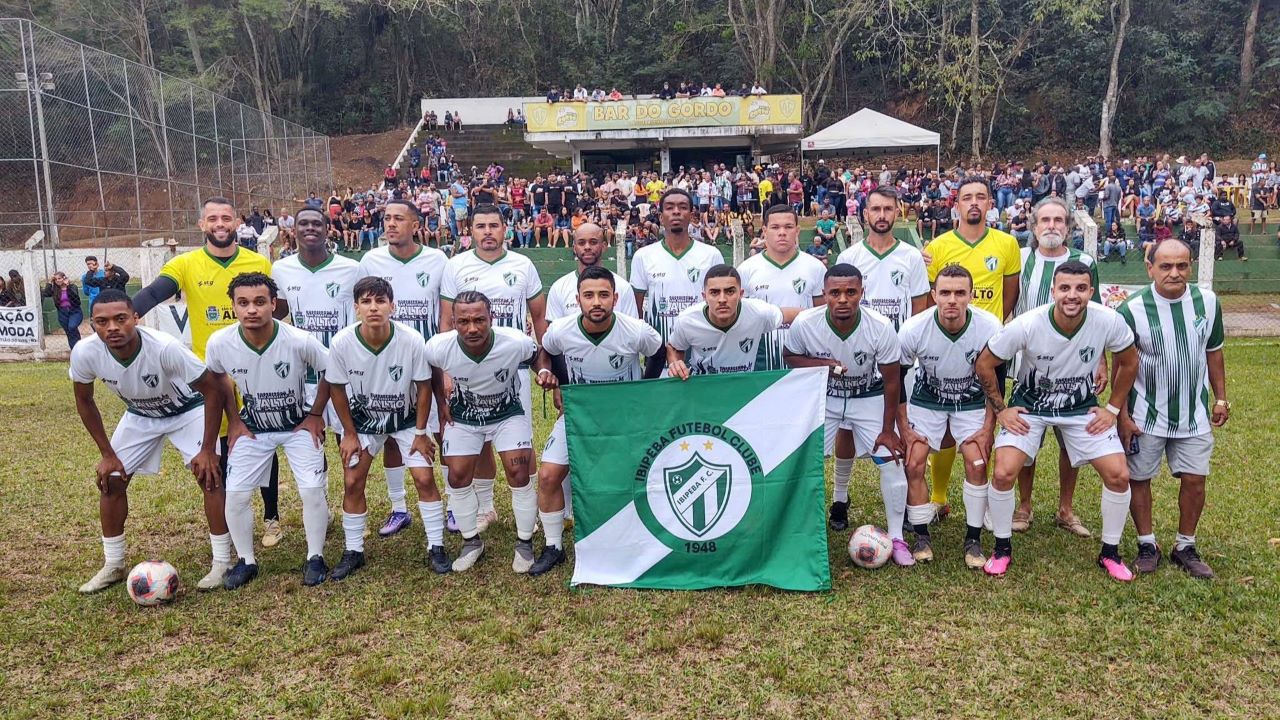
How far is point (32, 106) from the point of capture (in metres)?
21.8

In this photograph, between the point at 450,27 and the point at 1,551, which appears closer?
the point at 1,551

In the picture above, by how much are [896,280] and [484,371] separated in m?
3.36

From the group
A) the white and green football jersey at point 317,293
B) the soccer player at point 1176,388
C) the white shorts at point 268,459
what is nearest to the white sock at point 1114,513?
the soccer player at point 1176,388

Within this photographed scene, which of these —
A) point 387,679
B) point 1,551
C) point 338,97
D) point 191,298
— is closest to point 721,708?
point 387,679

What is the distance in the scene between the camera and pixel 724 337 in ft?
21.2

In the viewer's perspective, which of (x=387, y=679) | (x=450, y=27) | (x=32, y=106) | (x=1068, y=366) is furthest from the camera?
(x=450, y=27)

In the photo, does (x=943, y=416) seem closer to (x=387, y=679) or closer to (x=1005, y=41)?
(x=387, y=679)

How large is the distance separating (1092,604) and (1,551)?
764 centimetres

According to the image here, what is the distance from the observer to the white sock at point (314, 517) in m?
6.42

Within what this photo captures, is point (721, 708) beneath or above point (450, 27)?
beneath

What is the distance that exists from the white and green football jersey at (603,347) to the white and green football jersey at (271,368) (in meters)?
1.64

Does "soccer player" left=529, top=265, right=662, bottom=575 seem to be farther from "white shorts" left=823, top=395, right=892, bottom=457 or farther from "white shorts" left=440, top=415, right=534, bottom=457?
"white shorts" left=823, top=395, right=892, bottom=457

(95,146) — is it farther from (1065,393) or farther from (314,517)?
(1065,393)

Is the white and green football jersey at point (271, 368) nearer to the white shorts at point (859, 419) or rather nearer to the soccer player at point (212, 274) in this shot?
the soccer player at point (212, 274)
